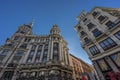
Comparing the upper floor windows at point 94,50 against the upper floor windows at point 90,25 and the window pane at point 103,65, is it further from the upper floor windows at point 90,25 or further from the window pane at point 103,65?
the upper floor windows at point 90,25

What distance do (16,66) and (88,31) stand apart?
2779cm

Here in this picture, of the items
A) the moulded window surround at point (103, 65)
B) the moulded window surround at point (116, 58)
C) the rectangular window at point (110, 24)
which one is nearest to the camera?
the moulded window surround at point (116, 58)

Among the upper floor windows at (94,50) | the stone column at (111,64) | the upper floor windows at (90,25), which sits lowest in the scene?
the stone column at (111,64)

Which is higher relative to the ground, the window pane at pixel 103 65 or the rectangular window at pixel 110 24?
the rectangular window at pixel 110 24

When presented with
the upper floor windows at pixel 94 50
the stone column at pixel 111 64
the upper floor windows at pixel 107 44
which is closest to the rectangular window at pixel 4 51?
the upper floor windows at pixel 94 50

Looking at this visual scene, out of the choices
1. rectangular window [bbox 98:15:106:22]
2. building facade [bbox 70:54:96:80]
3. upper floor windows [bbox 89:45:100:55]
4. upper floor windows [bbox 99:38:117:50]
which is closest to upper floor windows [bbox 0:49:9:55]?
building facade [bbox 70:54:96:80]

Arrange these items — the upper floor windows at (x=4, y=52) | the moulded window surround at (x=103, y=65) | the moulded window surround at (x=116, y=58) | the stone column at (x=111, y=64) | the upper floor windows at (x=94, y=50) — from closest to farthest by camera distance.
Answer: the stone column at (x=111, y=64)
the moulded window surround at (x=116, y=58)
the moulded window surround at (x=103, y=65)
the upper floor windows at (x=94, y=50)
the upper floor windows at (x=4, y=52)

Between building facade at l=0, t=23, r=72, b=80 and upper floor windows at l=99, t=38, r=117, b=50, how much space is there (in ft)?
44.6

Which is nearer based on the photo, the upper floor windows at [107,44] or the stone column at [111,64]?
the stone column at [111,64]

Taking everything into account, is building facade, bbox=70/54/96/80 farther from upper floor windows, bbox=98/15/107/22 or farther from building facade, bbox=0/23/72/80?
upper floor windows, bbox=98/15/107/22

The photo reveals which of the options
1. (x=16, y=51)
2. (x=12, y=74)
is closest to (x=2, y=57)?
(x=16, y=51)

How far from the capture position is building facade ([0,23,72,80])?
2908 cm

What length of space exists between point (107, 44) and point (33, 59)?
25.5 metres

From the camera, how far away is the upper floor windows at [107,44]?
22856 mm
